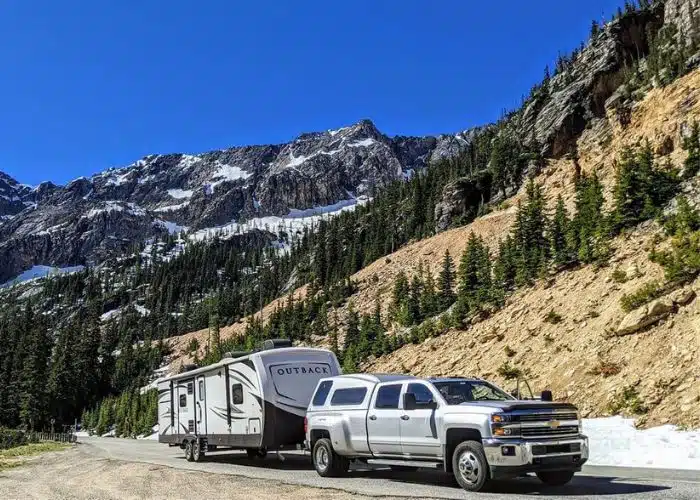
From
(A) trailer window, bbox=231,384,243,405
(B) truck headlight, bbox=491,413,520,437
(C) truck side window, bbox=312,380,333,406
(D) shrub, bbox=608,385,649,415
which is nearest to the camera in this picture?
(B) truck headlight, bbox=491,413,520,437

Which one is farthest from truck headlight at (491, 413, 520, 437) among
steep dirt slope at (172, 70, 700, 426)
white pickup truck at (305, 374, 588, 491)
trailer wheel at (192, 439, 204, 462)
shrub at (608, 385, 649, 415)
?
trailer wheel at (192, 439, 204, 462)

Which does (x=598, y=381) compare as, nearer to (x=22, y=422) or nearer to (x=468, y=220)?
(x=468, y=220)

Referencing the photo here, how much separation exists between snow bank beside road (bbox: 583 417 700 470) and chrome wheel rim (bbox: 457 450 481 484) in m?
6.11

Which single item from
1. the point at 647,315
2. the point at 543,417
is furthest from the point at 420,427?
the point at 647,315

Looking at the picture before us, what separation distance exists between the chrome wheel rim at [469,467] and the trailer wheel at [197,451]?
12.4 metres

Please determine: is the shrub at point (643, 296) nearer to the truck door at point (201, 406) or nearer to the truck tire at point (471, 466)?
the truck tire at point (471, 466)

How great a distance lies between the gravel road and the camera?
10367 mm

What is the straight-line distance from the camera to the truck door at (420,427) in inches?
451

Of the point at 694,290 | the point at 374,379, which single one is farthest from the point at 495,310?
the point at 374,379

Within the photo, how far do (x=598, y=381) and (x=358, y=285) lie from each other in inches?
2106

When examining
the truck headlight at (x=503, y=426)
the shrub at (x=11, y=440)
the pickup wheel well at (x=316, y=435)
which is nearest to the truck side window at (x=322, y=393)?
the pickup wheel well at (x=316, y=435)

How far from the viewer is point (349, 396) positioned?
14078 mm

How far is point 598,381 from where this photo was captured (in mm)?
22078

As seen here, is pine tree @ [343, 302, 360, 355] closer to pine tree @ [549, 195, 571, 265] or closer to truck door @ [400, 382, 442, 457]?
pine tree @ [549, 195, 571, 265]
